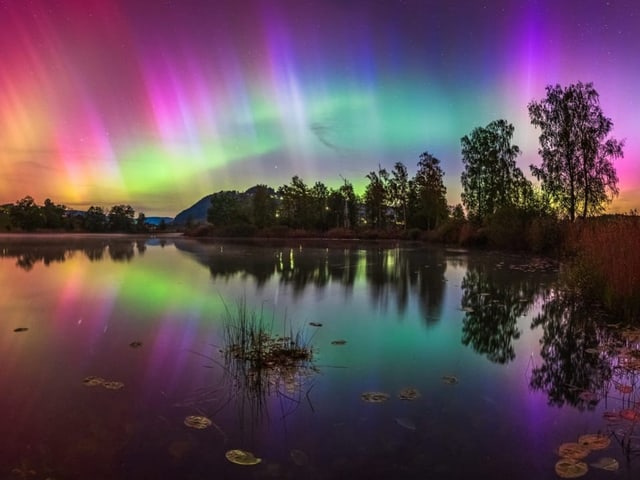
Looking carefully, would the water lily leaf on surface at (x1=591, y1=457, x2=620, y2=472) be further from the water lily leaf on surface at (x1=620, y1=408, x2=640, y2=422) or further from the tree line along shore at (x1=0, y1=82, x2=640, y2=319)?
the tree line along shore at (x1=0, y1=82, x2=640, y2=319)

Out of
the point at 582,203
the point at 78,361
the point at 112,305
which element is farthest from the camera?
the point at 582,203

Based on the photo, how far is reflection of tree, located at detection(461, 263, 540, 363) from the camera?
798 centimetres

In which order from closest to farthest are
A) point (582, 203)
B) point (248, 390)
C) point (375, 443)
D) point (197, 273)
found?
Answer: 1. point (375, 443)
2. point (248, 390)
3. point (197, 273)
4. point (582, 203)

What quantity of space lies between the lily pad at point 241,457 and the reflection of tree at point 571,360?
3627mm

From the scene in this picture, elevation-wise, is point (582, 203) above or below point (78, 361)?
above

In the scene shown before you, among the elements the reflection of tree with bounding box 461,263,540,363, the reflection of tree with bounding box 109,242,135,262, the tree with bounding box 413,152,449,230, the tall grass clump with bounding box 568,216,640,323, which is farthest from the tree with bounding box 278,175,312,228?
the tall grass clump with bounding box 568,216,640,323

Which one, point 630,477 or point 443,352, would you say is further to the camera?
point 443,352

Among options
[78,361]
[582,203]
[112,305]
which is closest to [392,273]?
[112,305]

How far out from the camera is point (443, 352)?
7.39 metres

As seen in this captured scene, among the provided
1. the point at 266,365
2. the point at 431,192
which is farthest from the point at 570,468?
the point at 431,192

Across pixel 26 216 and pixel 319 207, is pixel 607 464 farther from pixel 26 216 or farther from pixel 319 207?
pixel 26 216

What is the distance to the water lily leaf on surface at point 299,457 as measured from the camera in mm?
3839

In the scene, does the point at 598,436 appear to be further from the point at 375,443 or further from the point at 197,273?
the point at 197,273

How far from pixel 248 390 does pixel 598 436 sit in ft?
12.5
